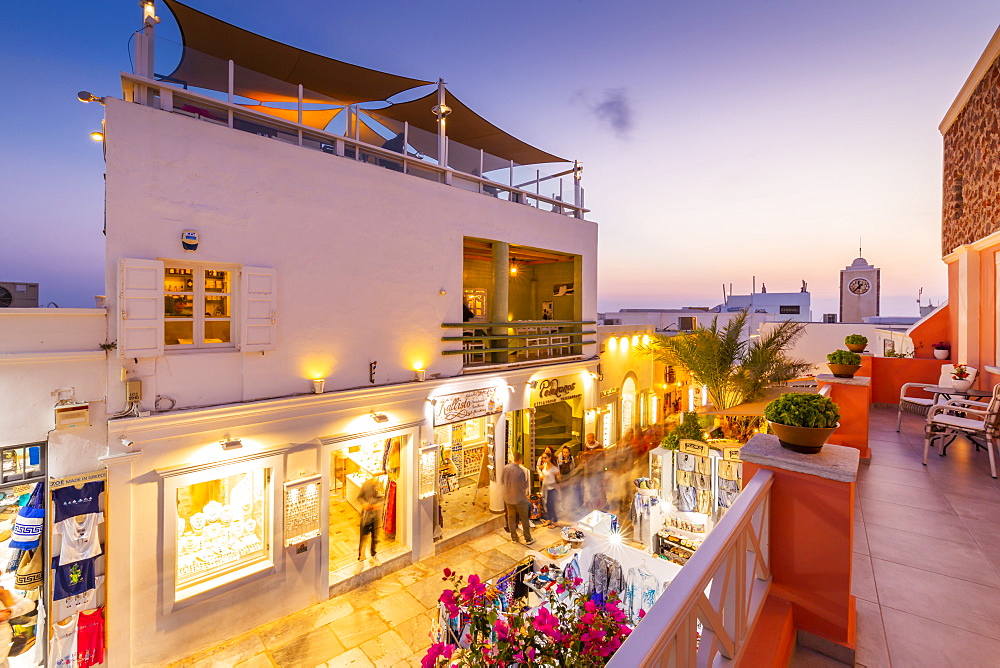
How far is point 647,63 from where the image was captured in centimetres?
1054

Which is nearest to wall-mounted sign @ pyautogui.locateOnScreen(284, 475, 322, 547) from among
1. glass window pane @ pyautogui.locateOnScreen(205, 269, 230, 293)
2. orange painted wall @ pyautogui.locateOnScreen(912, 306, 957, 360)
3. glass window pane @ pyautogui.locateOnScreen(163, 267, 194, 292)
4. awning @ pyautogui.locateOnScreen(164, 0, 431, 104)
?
glass window pane @ pyautogui.locateOnScreen(205, 269, 230, 293)

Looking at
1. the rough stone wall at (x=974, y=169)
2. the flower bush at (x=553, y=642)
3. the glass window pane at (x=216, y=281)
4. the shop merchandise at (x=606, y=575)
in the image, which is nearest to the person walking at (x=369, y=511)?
the glass window pane at (x=216, y=281)

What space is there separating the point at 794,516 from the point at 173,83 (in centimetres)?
918

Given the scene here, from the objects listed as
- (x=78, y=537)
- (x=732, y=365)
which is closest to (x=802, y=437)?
(x=732, y=365)

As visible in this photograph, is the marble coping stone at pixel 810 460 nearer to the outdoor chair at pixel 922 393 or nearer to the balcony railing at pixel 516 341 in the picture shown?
the balcony railing at pixel 516 341

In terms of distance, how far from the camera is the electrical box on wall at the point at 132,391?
5492 millimetres

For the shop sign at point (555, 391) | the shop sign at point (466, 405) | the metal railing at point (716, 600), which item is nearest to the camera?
the metal railing at point (716, 600)

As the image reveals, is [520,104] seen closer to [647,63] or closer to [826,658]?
[647,63]

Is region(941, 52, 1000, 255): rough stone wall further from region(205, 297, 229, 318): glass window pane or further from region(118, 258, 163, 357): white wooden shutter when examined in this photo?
region(118, 258, 163, 357): white wooden shutter

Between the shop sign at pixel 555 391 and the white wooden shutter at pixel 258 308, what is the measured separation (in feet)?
22.6

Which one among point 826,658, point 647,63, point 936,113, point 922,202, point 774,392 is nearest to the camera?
point 826,658

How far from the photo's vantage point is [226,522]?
6602mm

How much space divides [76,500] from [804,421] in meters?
8.09

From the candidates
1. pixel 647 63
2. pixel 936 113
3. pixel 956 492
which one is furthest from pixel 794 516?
pixel 936 113
